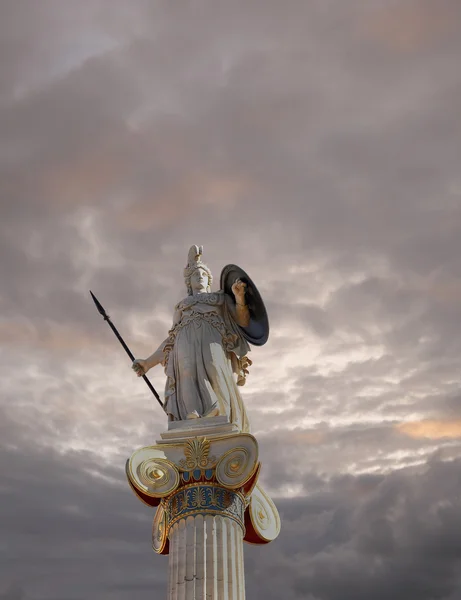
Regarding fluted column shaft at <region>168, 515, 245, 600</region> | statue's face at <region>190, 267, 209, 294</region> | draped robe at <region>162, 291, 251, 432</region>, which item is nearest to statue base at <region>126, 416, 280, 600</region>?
fluted column shaft at <region>168, 515, 245, 600</region>

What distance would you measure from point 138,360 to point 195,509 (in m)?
5.22

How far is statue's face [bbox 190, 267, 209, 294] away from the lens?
74.0 feet

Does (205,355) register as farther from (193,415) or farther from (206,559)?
(206,559)

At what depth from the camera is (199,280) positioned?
74.3 feet

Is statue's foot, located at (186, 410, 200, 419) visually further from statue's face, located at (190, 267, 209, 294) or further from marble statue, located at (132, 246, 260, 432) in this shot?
statue's face, located at (190, 267, 209, 294)

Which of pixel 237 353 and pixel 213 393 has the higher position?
pixel 237 353

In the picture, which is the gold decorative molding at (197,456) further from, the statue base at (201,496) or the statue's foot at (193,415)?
the statue's foot at (193,415)

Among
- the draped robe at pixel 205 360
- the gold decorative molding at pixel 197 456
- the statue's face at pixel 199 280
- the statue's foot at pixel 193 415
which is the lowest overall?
the gold decorative molding at pixel 197 456

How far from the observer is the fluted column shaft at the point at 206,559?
17.4 meters

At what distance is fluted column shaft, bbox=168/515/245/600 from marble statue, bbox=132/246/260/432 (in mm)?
2524

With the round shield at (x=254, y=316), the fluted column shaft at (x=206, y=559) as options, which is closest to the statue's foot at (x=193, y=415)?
the fluted column shaft at (x=206, y=559)

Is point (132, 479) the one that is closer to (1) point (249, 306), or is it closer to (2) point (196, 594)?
(2) point (196, 594)

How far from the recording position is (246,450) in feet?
61.5

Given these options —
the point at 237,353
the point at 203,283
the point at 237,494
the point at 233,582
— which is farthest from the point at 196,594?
the point at 203,283
